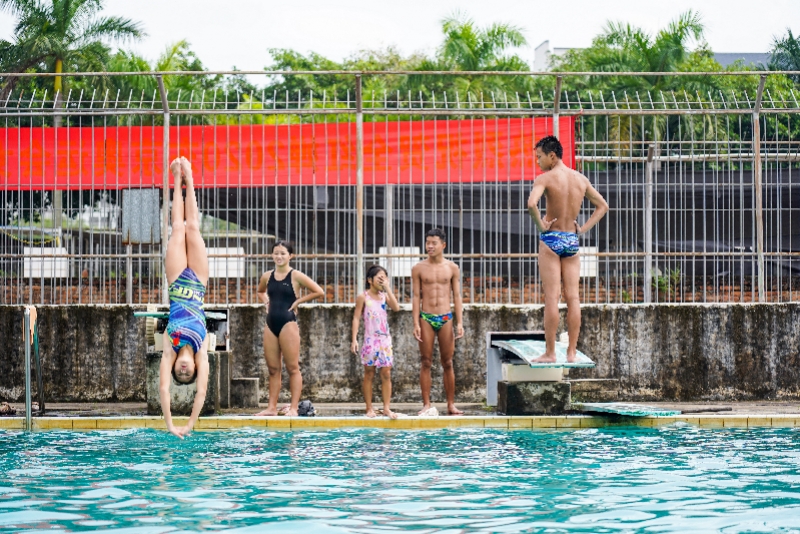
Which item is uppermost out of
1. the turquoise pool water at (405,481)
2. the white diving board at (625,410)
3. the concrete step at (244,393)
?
the concrete step at (244,393)

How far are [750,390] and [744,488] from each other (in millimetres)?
5978

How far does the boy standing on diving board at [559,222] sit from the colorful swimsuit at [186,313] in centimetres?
313

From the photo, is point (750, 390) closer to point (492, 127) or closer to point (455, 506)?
point (492, 127)

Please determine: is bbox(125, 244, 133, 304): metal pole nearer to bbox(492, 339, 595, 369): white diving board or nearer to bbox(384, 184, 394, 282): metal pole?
bbox(384, 184, 394, 282): metal pole

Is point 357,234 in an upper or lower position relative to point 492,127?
lower

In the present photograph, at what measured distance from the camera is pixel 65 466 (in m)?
8.59

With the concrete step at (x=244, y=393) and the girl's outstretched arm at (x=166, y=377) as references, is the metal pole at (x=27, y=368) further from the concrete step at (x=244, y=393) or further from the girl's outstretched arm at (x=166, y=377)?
the concrete step at (x=244, y=393)

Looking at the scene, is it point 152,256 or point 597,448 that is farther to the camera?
point 152,256

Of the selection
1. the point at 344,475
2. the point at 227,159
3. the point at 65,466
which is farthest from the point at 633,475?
the point at 227,159

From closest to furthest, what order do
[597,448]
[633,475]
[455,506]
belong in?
[455,506]
[633,475]
[597,448]

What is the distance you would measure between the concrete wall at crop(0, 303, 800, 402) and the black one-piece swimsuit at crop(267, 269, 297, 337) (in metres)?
1.32

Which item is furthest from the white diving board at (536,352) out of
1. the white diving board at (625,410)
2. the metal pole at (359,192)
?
the metal pole at (359,192)

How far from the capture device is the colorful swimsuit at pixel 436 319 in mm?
11875

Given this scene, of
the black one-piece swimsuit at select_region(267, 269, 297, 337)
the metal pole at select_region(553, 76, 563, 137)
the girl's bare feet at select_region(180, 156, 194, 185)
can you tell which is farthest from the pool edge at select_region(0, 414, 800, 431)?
the metal pole at select_region(553, 76, 563, 137)
